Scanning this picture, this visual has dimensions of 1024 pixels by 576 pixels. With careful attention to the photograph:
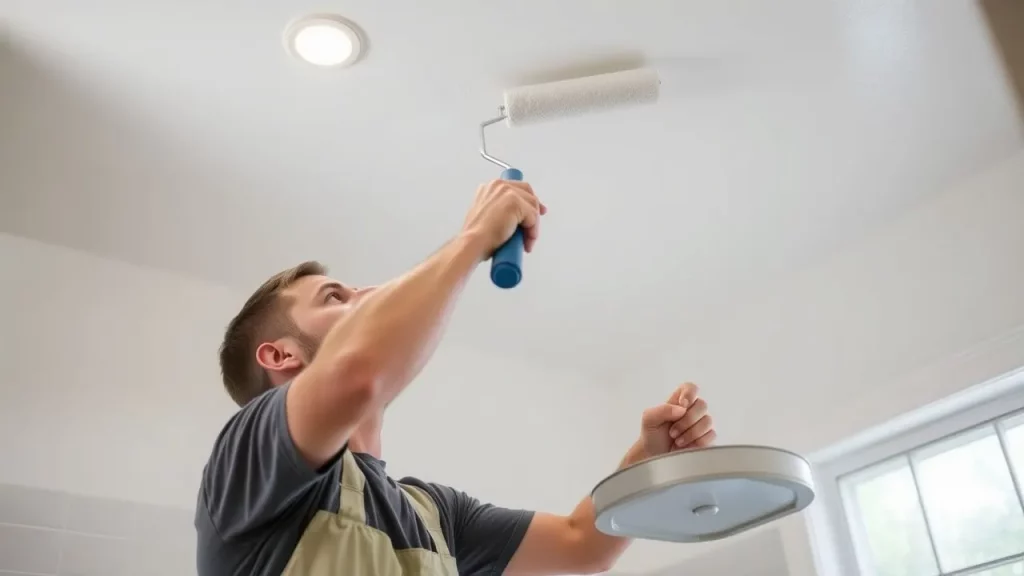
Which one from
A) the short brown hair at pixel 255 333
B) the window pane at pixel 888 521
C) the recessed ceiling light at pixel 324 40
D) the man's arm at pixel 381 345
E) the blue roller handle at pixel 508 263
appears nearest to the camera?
the man's arm at pixel 381 345

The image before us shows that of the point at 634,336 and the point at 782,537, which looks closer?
the point at 782,537

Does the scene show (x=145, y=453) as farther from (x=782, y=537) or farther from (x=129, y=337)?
(x=782, y=537)

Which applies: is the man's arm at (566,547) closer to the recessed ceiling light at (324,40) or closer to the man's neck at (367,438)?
the man's neck at (367,438)

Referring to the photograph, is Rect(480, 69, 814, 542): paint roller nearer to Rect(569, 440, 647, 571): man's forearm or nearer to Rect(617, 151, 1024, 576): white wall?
Rect(569, 440, 647, 571): man's forearm

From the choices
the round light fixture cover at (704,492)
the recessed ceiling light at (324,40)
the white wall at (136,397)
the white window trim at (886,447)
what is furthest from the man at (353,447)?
the white window trim at (886,447)

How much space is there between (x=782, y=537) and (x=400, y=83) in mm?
1208

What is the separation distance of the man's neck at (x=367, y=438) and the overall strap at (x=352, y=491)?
0.29 ft

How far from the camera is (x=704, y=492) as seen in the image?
0.85m

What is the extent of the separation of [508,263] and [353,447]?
356 mm

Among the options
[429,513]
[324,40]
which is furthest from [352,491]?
[324,40]

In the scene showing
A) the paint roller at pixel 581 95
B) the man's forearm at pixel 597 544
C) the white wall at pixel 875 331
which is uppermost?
the paint roller at pixel 581 95

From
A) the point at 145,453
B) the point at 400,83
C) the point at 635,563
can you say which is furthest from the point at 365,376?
the point at 635,563

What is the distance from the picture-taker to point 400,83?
1427 mm

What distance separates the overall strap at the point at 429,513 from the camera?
1094mm
